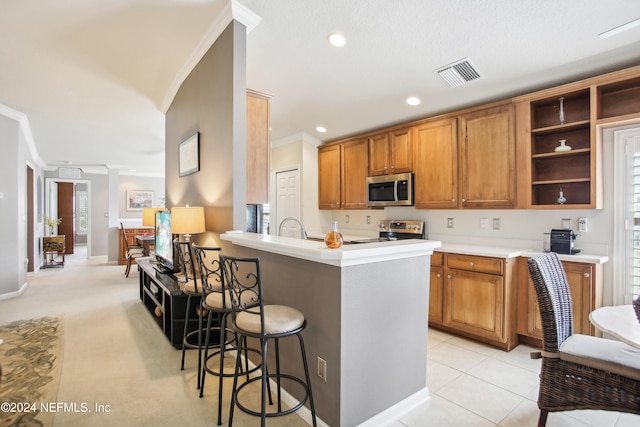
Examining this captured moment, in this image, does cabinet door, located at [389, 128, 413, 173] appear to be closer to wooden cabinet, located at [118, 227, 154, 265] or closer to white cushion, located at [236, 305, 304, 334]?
white cushion, located at [236, 305, 304, 334]

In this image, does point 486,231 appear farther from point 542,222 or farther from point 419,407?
point 419,407

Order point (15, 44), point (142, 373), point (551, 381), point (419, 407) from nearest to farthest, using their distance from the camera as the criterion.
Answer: point (551, 381)
point (419, 407)
point (142, 373)
point (15, 44)

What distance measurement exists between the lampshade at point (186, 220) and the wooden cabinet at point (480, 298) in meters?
2.45

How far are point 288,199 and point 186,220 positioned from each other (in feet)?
9.11

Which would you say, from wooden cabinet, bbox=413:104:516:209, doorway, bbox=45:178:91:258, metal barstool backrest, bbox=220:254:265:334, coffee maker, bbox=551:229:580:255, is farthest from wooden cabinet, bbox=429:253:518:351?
doorway, bbox=45:178:91:258

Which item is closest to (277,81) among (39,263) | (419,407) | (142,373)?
(142,373)

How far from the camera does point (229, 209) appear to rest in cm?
271

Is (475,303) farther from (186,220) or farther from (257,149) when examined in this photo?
(186,220)

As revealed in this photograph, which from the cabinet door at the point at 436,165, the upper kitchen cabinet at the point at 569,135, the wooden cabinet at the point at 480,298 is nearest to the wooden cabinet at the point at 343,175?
the cabinet door at the point at 436,165

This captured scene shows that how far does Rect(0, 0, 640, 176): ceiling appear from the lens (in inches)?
93.7

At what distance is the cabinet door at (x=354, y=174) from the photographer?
14.9 ft

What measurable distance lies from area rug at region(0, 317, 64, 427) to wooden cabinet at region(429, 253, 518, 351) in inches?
127

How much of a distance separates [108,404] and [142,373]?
395 mm

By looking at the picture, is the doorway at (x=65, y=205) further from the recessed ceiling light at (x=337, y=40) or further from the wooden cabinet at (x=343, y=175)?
the recessed ceiling light at (x=337, y=40)
